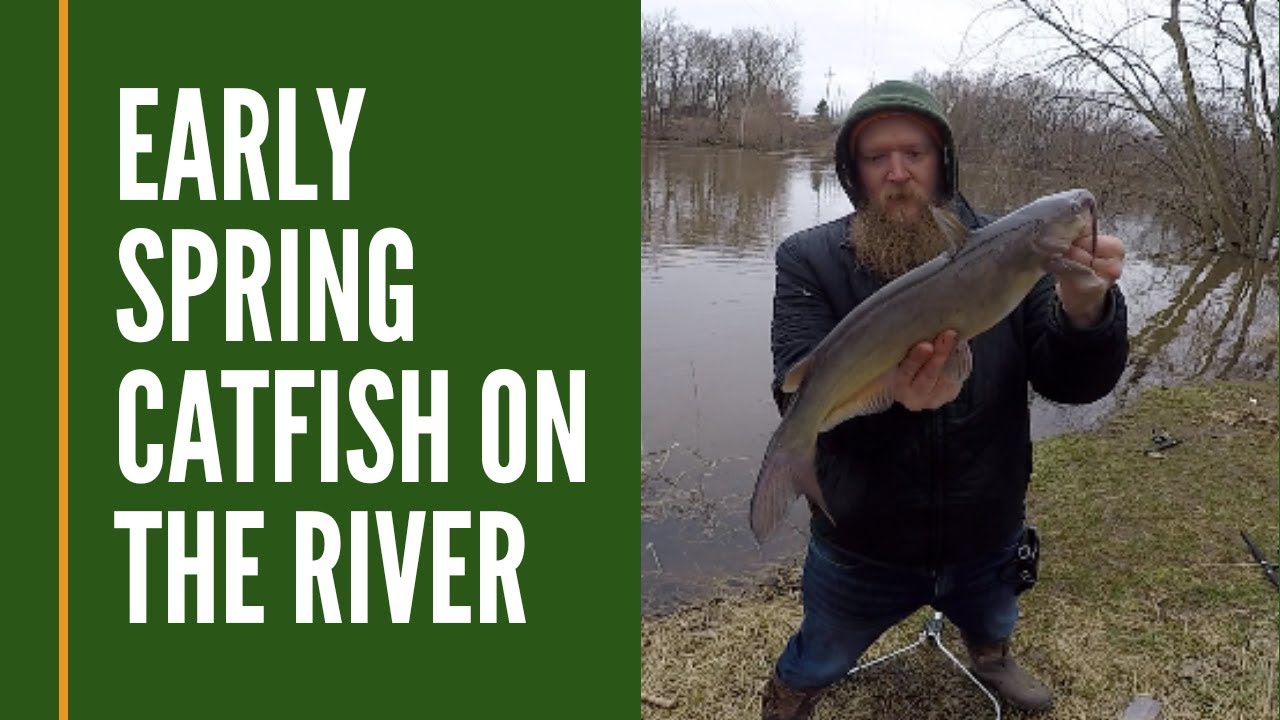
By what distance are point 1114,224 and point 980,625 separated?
19.1m

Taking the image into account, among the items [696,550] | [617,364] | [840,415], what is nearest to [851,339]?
[840,415]

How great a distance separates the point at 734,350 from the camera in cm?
954

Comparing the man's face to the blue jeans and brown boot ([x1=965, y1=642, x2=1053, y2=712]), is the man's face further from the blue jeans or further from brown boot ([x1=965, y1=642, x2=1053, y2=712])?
brown boot ([x1=965, y1=642, x2=1053, y2=712])

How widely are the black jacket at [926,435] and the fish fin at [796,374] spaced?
3.5 inches

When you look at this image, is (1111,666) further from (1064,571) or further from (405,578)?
(405,578)

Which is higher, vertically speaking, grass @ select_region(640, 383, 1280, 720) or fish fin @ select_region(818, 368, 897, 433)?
fish fin @ select_region(818, 368, 897, 433)

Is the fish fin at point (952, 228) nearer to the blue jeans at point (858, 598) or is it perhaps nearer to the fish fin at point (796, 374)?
the fish fin at point (796, 374)

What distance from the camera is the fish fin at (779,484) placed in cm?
244

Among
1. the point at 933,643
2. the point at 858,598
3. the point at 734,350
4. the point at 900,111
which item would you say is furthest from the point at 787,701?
the point at 734,350

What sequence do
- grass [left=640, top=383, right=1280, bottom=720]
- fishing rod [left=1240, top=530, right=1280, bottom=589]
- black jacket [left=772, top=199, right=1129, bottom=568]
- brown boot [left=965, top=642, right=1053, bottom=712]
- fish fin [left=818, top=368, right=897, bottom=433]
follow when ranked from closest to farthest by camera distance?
fish fin [left=818, top=368, right=897, bottom=433] → black jacket [left=772, top=199, right=1129, bottom=568] → brown boot [left=965, top=642, right=1053, bottom=712] → grass [left=640, top=383, right=1280, bottom=720] → fishing rod [left=1240, top=530, right=1280, bottom=589]

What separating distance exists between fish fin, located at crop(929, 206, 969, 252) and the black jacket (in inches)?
17.6

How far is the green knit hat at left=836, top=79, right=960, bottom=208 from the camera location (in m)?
2.70

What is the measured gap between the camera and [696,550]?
5.34 metres

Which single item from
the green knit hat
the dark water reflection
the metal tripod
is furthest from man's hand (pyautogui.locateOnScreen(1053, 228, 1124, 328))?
the dark water reflection
